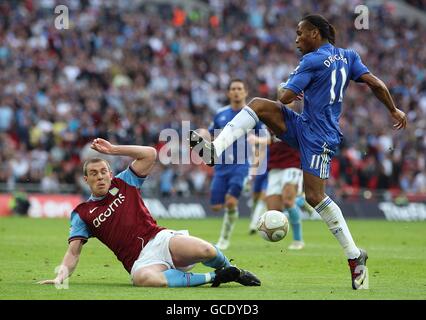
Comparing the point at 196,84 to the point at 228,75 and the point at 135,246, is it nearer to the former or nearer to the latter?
the point at 228,75

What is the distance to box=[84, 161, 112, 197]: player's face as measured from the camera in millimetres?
10109

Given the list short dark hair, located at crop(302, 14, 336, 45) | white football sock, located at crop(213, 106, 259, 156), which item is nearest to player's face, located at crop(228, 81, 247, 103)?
short dark hair, located at crop(302, 14, 336, 45)

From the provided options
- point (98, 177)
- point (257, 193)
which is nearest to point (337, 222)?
point (98, 177)

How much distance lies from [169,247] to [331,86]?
8.32ft

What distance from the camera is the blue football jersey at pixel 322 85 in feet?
33.7

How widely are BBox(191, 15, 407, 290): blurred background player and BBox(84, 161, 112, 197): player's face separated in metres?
1.30

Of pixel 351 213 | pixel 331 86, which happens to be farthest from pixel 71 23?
pixel 331 86

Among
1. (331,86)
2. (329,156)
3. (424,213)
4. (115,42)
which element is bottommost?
(424,213)

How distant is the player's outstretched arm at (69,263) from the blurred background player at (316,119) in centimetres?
196

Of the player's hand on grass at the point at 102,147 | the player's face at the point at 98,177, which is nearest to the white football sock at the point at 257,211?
the player's face at the point at 98,177

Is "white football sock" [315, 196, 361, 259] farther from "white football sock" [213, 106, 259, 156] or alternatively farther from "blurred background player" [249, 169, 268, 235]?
"blurred background player" [249, 169, 268, 235]

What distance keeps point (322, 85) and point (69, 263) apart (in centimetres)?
340

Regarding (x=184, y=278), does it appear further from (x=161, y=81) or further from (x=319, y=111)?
(x=161, y=81)
